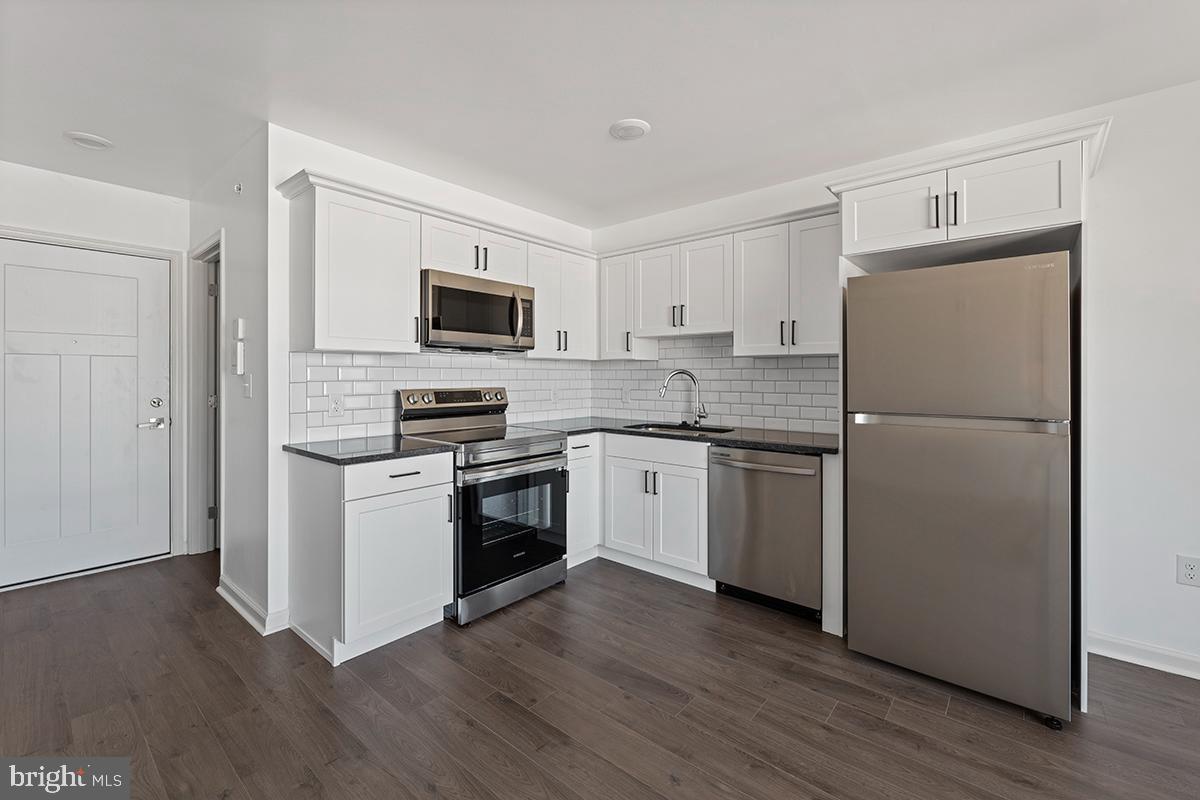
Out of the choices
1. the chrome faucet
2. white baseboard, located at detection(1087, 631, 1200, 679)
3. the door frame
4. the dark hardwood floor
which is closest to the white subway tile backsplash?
the chrome faucet

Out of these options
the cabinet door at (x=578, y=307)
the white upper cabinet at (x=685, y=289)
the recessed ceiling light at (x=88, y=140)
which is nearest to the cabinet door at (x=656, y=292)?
the white upper cabinet at (x=685, y=289)

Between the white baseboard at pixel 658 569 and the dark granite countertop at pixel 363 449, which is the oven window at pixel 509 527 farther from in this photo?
the white baseboard at pixel 658 569

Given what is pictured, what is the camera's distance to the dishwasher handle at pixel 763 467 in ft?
9.20

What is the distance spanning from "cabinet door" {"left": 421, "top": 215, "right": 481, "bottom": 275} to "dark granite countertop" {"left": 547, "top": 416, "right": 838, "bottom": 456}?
3.96 feet

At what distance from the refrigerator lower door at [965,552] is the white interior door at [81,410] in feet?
14.7

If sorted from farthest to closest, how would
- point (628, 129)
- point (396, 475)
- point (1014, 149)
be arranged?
1. point (628, 129)
2. point (396, 475)
3. point (1014, 149)

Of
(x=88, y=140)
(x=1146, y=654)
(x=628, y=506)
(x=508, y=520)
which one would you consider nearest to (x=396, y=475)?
(x=508, y=520)

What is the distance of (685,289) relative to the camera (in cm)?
373

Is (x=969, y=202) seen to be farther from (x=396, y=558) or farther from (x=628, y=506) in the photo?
(x=396, y=558)

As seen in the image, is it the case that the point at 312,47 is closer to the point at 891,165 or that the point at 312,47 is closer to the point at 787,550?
the point at 891,165

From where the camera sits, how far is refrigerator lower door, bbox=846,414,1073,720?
6.73 ft

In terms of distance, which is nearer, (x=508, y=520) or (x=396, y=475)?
(x=396, y=475)

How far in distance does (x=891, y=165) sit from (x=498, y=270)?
95.1 inches

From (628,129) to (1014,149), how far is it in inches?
66.1
